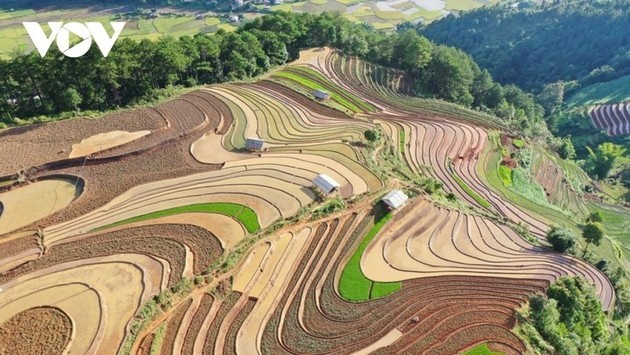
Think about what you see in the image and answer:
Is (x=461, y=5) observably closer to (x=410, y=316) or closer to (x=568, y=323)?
(x=568, y=323)

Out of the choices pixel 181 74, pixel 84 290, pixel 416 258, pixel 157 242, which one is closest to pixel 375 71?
pixel 181 74

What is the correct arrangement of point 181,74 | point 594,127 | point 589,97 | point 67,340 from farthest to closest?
1. point 589,97
2. point 594,127
3. point 181,74
4. point 67,340

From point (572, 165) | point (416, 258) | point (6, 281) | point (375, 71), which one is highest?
point (375, 71)

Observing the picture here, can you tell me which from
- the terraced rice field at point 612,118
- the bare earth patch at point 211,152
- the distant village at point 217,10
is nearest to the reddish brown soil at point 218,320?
the bare earth patch at point 211,152

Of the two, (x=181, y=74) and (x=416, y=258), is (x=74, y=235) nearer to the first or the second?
(x=416, y=258)

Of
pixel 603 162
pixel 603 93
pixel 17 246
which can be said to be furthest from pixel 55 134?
pixel 603 93

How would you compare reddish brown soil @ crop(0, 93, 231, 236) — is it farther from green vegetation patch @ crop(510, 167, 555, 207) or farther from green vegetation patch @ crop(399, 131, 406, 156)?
green vegetation patch @ crop(510, 167, 555, 207)
